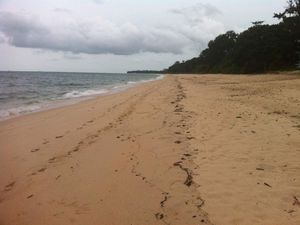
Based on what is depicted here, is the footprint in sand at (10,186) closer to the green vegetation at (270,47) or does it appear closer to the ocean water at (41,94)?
the ocean water at (41,94)

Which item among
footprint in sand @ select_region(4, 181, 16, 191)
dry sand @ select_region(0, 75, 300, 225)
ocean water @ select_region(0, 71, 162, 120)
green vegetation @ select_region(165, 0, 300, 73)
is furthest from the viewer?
green vegetation @ select_region(165, 0, 300, 73)

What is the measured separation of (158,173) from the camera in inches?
228

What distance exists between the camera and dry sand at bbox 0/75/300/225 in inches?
173

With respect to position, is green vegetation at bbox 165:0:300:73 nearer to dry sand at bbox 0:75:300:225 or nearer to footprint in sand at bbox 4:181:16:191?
dry sand at bbox 0:75:300:225

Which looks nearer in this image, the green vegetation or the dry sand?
the dry sand

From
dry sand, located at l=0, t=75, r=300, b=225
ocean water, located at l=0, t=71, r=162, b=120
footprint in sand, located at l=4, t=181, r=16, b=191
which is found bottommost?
ocean water, located at l=0, t=71, r=162, b=120

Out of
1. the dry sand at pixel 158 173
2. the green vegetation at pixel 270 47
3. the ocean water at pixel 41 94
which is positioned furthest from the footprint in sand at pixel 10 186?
the green vegetation at pixel 270 47

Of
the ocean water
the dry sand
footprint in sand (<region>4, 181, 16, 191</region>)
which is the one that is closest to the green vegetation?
the ocean water

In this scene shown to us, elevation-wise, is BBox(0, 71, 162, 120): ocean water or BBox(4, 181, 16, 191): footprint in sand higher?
BBox(4, 181, 16, 191): footprint in sand

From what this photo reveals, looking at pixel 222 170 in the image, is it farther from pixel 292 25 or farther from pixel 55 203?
pixel 292 25

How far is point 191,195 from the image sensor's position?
15.8ft

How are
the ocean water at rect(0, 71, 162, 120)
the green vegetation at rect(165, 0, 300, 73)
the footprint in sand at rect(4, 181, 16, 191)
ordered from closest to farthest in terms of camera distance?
the footprint in sand at rect(4, 181, 16, 191)
the ocean water at rect(0, 71, 162, 120)
the green vegetation at rect(165, 0, 300, 73)

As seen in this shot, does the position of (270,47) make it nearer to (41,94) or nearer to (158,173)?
(41,94)

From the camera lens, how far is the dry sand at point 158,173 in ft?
14.4
